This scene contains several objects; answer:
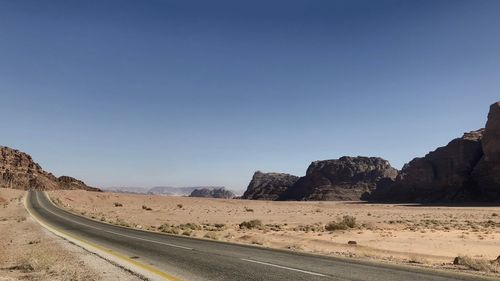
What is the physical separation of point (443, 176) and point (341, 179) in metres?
→ 58.2

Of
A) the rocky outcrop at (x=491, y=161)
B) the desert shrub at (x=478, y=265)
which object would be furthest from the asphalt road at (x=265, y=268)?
the rocky outcrop at (x=491, y=161)

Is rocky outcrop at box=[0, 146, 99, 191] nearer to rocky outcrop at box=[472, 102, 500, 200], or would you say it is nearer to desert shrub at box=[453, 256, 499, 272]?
rocky outcrop at box=[472, 102, 500, 200]

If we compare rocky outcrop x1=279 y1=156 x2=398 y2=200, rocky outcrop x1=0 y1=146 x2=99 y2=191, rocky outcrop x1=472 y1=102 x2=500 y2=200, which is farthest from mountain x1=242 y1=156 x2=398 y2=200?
rocky outcrop x1=0 y1=146 x2=99 y2=191

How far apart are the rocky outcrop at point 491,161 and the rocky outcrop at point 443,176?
318 cm

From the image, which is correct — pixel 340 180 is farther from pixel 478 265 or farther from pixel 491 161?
pixel 478 265

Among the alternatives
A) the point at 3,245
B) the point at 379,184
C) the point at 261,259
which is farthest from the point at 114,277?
the point at 379,184

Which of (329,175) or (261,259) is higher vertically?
(329,175)

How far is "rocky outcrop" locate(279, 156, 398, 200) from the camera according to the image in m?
172

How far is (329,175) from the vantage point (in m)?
187

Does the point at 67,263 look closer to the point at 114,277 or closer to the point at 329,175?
the point at 114,277

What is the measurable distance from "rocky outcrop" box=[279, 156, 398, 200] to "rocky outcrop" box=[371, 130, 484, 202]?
89.7ft

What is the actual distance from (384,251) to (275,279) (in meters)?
13.8

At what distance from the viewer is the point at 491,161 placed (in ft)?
382

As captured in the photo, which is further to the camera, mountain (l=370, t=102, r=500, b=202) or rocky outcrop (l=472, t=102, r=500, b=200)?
mountain (l=370, t=102, r=500, b=202)
